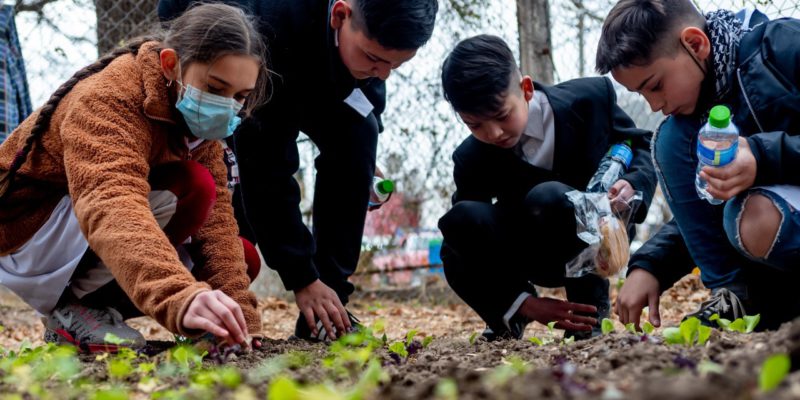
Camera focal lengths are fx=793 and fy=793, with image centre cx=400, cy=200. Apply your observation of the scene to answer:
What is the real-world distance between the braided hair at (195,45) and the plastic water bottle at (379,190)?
1.01m

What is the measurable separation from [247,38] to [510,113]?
968 millimetres

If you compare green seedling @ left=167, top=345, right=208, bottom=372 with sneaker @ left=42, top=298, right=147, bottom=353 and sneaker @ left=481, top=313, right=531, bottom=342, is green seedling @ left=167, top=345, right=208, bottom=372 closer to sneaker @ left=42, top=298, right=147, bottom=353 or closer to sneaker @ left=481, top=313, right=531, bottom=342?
sneaker @ left=42, top=298, right=147, bottom=353

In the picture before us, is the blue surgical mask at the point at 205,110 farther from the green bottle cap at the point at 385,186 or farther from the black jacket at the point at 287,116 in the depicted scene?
the green bottle cap at the point at 385,186

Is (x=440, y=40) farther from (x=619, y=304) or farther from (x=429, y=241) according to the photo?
(x=619, y=304)

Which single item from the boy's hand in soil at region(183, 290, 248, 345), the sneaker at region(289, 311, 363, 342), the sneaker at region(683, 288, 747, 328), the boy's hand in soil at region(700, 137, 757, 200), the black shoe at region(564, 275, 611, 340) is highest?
the boy's hand in soil at region(700, 137, 757, 200)

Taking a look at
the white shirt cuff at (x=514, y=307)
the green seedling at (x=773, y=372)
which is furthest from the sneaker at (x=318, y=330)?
the green seedling at (x=773, y=372)

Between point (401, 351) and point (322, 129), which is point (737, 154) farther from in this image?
point (322, 129)

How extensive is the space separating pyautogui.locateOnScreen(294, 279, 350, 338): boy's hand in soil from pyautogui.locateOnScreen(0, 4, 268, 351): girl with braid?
35 centimetres

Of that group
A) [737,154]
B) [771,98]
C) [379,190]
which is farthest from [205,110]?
[771,98]

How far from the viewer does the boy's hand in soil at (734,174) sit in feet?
6.72

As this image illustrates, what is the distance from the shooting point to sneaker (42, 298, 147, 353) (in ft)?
7.78

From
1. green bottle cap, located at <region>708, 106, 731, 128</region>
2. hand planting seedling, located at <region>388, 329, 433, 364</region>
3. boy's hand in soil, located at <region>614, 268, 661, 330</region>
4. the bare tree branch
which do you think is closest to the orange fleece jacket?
hand planting seedling, located at <region>388, 329, 433, 364</region>

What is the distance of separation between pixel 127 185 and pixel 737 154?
61.9 inches

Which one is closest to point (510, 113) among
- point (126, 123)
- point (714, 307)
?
point (714, 307)
